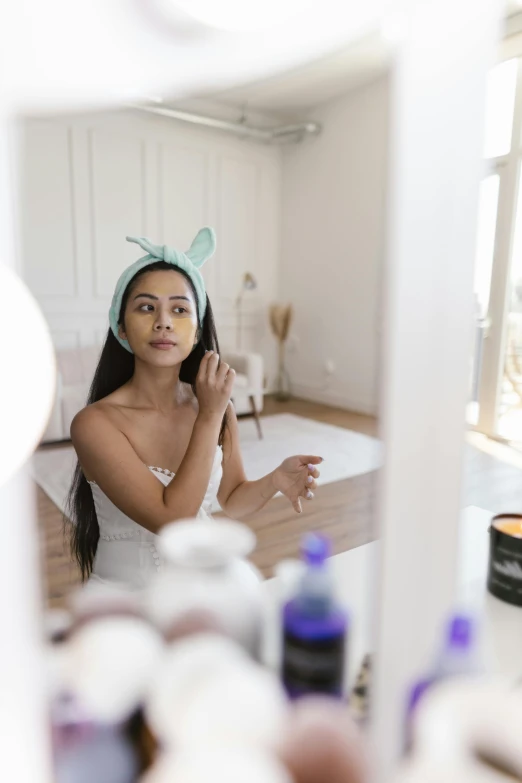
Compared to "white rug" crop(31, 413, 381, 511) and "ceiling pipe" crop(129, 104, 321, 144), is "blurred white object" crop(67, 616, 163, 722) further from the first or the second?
"ceiling pipe" crop(129, 104, 321, 144)

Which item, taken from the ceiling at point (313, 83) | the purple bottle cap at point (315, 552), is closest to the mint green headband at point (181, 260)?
the ceiling at point (313, 83)

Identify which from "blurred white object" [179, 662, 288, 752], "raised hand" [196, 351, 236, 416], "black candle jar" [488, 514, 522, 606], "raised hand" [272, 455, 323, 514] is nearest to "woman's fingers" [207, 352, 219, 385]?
"raised hand" [196, 351, 236, 416]

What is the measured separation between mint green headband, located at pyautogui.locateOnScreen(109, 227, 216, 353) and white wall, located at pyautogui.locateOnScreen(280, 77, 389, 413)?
0.23 ft

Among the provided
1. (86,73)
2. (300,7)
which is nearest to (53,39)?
(86,73)

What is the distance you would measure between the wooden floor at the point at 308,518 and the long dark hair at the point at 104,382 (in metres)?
0.05

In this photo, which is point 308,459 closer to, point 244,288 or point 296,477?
point 296,477

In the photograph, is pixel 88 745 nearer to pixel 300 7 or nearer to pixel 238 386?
pixel 238 386

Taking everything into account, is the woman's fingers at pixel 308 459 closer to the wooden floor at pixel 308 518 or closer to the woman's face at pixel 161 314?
the wooden floor at pixel 308 518

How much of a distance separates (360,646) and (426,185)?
0.88 ft

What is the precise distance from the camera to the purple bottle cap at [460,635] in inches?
10.5

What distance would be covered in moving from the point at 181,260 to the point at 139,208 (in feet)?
0.18

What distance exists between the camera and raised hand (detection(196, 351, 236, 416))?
40cm

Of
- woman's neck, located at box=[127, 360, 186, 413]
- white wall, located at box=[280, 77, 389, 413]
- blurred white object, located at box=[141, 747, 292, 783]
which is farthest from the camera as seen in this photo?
woman's neck, located at box=[127, 360, 186, 413]

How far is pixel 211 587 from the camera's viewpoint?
0.26m
